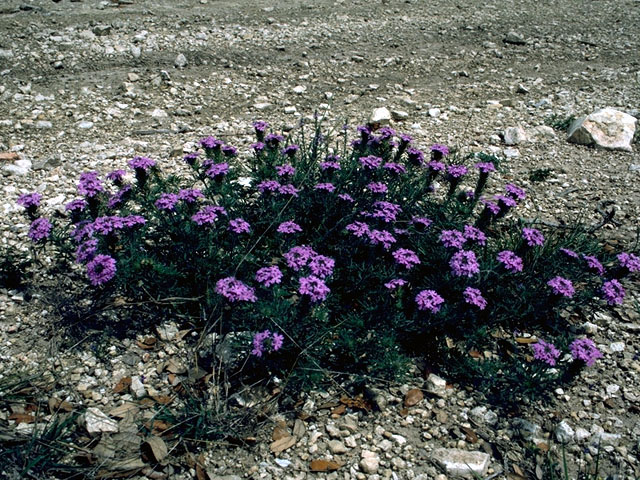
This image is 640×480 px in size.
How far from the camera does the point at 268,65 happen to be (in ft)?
24.2

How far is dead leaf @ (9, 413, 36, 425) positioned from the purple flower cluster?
1.29m

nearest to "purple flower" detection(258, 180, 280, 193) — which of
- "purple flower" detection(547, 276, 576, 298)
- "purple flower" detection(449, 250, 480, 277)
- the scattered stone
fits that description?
"purple flower" detection(449, 250, 480, 277)

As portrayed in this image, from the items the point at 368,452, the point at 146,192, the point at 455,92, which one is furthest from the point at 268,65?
the point at 368,452

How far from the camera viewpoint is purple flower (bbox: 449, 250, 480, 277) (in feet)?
11.1

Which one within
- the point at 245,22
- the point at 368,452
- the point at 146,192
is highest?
the point at 245,22

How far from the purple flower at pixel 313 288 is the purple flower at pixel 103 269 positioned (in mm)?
1225

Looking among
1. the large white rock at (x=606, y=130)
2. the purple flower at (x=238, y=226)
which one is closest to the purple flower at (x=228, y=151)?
the purple flower at (x=238, y=226)

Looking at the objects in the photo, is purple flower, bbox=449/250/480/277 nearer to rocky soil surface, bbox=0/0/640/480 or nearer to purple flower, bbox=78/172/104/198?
Result: rocky soil surface, bbox=0/0/640/480

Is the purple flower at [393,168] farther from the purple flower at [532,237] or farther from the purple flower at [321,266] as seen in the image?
the purple flower at [321,266]

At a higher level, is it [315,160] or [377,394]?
[315,160]

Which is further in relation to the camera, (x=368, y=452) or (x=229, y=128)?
(x=229, y=128)

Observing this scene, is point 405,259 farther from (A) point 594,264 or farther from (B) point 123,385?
(B) point 123,385

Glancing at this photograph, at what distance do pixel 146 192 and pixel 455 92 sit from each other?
4.66 meters

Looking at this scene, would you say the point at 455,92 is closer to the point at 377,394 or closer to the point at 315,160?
the point at 315,160
